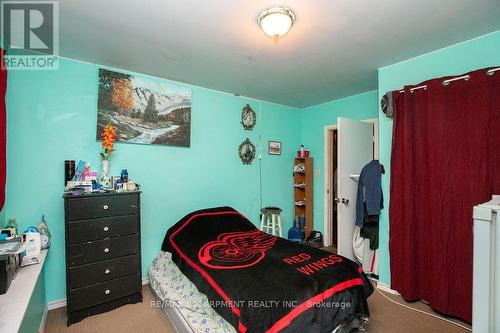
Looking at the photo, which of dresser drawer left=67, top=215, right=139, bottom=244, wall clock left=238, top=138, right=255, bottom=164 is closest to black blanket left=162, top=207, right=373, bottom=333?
dresser drawer left=67, top=215, right=139, bottom=244

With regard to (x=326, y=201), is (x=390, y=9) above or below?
above

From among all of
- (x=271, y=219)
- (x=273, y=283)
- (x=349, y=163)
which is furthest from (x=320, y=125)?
(x=273, y=283)

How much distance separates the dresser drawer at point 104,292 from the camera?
6.74 ft

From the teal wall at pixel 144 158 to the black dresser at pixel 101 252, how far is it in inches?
17.2

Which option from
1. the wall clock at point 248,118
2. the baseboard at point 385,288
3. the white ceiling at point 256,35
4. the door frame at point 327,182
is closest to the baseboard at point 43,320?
the white ceiling at point 256,35

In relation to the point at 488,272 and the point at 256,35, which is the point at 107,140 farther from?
the point at 488,272

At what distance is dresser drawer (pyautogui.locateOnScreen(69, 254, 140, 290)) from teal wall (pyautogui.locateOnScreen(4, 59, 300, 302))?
1.45 feet

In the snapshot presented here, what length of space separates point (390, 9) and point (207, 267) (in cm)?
235

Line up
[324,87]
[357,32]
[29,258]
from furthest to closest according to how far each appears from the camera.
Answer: [324,87] → [357,32] → [29,258]

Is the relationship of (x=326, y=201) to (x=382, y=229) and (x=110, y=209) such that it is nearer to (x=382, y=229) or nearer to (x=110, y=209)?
(x=382, y=229)

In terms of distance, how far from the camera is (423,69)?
7.72 feet

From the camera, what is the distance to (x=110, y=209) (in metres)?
2.20

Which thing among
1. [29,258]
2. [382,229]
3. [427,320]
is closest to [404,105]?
[382,229]

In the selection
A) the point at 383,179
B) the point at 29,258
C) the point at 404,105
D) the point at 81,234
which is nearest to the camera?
the point at 29,258
